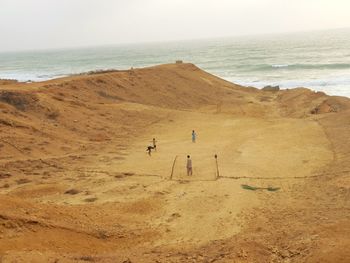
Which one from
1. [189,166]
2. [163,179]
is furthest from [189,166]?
[163,179]

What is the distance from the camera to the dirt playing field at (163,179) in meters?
10.5

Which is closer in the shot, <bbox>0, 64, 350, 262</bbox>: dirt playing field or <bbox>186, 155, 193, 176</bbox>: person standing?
<bbox>0, 64, 350, 262</bbox>: dirt playing field

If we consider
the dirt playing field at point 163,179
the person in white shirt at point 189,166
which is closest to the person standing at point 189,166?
the person in white shirt at point 189,166

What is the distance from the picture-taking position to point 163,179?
1750 cm

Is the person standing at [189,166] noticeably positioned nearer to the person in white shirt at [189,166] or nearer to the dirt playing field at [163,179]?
the person in white shirt at [189,166]

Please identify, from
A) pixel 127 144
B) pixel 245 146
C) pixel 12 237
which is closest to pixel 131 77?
pixel 127 144

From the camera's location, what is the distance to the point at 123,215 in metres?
13.6

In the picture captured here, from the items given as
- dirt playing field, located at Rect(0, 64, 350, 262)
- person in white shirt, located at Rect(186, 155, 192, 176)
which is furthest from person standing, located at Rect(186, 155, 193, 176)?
dirt playing field, located at Rect(0, 64, 350, 262)

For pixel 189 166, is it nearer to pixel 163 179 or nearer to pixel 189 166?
pixel 189 166

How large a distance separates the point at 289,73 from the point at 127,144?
156ft

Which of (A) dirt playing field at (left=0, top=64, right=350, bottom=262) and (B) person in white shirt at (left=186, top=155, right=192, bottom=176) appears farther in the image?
(B) person in white shirt at (left=186, top=155, right=192, bottom=176)

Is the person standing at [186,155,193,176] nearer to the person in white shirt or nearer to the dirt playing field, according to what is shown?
the person in white shirt

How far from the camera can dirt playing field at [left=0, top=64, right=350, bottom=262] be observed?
10.5 m

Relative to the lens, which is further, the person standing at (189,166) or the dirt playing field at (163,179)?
the person standing at (189,166)
